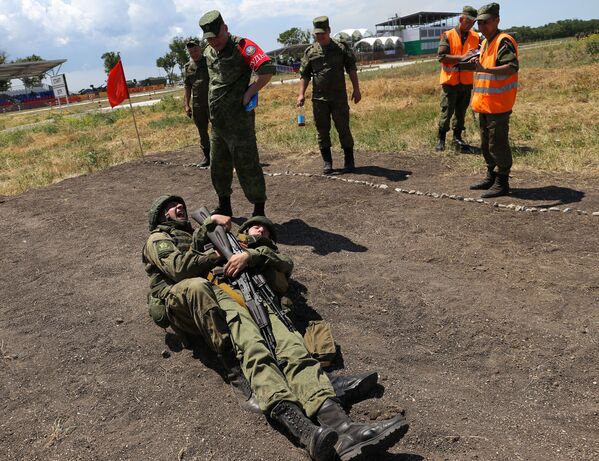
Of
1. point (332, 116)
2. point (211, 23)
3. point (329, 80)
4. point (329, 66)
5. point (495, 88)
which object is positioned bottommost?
point (332, 116)

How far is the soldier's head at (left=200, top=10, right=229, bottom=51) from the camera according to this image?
5.30 m

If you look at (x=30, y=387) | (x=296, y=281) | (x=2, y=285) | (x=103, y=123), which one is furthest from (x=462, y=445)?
(x=103, y=123)

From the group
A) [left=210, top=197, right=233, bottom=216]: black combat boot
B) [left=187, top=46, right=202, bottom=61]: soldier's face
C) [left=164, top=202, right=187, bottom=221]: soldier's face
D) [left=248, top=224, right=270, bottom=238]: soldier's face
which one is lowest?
[left=210, top=197, right=233, bottom=216]: black combat boot

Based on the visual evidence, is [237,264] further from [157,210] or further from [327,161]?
[327,161]

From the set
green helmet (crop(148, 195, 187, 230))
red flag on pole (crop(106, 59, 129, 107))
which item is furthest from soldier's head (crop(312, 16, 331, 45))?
red flag on pole (crop(106, 59, 129, 107))

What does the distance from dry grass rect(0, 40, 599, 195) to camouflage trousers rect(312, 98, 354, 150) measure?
179 centimetres

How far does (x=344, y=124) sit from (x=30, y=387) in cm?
583

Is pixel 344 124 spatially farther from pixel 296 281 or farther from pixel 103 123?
pixel 103 123

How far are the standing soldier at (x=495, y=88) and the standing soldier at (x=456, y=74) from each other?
163 cm

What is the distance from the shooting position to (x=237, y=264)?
12.3ft

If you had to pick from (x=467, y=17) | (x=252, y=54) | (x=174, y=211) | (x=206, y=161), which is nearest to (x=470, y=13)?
(x=467, y=17)

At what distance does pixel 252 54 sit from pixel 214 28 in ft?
1.54

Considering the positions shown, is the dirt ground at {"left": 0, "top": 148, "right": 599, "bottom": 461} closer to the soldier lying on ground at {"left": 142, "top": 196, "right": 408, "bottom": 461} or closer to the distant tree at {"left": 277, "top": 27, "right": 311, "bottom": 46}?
the soldier lying on ground at {"left": 142, "top": 196, "right": 408, "bottom": 461}

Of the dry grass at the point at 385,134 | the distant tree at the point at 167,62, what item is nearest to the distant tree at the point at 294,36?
the distant tree at the point at 167,62
